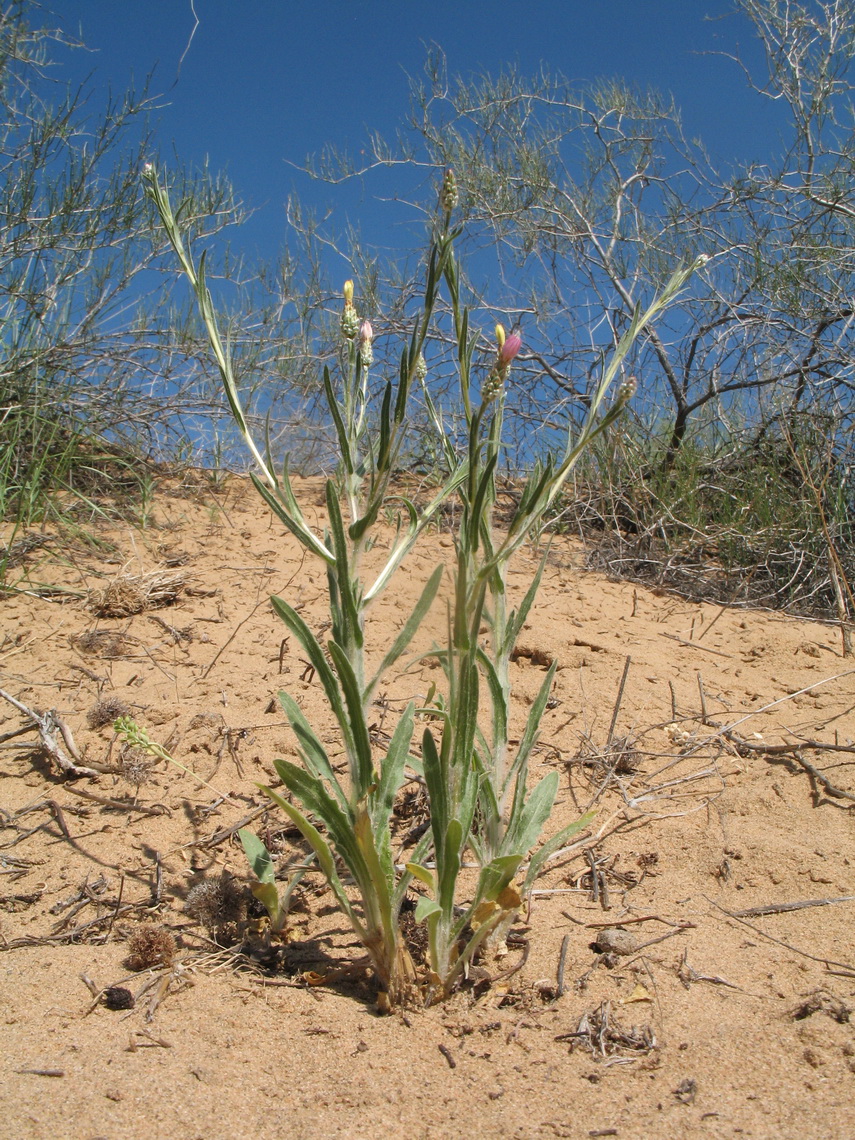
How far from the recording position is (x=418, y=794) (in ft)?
6.29

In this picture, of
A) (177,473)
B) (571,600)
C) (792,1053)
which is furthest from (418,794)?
(177,473)

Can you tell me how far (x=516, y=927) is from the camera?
5.07 ft

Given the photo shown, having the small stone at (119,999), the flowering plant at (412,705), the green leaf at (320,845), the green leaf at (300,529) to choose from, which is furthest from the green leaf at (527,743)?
the small stone at (119,999)

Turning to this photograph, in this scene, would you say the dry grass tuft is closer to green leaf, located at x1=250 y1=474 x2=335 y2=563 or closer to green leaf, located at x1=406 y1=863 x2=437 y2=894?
green leaf, located at x1=250 y1=474 x2=335 y2=563

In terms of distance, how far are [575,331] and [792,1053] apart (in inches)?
176

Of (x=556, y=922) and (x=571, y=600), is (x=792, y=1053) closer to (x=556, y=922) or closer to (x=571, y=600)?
(x=556, y=922)

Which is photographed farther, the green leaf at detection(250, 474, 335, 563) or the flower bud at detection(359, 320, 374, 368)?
the flower bud at detection(359, 320, 374, 368)

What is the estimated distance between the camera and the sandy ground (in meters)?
1.10

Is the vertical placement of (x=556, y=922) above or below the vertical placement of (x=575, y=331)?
below

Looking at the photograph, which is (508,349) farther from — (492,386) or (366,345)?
(366,345)

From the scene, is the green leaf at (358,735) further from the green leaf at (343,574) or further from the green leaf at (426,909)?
the green leaf at (426,909)

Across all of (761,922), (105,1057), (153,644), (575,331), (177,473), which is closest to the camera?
(105,1057)

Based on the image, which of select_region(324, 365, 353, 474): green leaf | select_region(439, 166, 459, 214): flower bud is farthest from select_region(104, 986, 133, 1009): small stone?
select_region(439, 166, 459, 214): flower bud

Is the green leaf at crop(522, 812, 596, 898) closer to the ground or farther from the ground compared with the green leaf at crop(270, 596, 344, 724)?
closer to the ground
